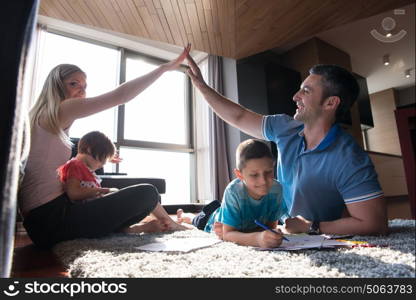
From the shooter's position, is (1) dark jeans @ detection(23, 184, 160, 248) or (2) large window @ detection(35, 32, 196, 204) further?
(2) large window @ detection(35, 32, 196, 204)

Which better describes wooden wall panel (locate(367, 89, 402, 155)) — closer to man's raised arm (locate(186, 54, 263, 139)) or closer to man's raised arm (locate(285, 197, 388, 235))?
man's raised arm (locate(285, 197, 388, 235))

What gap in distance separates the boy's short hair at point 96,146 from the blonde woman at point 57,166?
15cm

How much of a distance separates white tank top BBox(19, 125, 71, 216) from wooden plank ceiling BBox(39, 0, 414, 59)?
16.9 inches

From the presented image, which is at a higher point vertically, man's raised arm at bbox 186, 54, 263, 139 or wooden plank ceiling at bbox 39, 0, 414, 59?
wooden plank ceiling at bbox 39, 0, 414, 59

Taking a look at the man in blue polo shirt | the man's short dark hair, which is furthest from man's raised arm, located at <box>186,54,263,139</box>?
the man's short dark hair

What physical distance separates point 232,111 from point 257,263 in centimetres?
64

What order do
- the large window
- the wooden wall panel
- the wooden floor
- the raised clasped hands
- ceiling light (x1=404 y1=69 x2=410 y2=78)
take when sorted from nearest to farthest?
the wooden floor < the wooden wall panel < the raised clasped hands < ceiling light (x1=404 y1=69 x2=410 y2=78) < the large window

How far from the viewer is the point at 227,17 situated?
960 millimetres

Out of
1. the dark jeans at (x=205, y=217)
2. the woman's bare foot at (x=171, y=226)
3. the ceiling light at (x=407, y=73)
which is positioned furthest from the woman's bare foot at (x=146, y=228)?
the ceiling light at (x=407, y=73)

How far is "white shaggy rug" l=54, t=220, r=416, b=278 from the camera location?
0.29 m

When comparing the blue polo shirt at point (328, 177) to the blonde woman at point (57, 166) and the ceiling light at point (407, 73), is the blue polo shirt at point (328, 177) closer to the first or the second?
the blonde woman at point (57, 166)

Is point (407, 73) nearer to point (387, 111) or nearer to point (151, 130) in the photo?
point (387, 111)

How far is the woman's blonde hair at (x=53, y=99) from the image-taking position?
0.63 metres

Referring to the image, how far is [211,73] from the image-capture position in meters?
1.75
